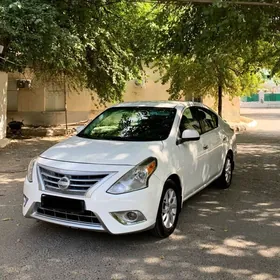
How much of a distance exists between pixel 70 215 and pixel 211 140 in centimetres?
286

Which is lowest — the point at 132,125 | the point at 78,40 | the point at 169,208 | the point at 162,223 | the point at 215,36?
the point at 162,223

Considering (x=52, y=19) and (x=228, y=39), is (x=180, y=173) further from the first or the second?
(x=52, y=19)

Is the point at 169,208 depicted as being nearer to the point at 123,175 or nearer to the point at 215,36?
the point at 123,175

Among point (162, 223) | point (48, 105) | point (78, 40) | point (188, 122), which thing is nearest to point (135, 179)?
point (162, 223)

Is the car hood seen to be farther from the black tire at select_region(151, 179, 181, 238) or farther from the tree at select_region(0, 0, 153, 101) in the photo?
the tree at select_region(0, 0, 153, 101)

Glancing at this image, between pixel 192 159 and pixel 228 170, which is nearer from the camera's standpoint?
pixel 192 159

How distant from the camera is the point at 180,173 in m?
4.83

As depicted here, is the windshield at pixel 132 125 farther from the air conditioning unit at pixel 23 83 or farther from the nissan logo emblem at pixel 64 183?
the air conditioning unit at pixel 23 83

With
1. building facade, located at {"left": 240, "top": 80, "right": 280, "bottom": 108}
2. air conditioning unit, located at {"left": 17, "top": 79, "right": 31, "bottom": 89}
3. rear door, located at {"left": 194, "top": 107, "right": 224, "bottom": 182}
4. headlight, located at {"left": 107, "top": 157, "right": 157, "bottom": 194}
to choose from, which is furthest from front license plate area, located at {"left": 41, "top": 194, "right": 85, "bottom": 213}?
building facade, located at {"left": 240, "top": 80, "right": 280, "bottom": 108}

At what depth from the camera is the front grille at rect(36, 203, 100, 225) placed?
13.2ft

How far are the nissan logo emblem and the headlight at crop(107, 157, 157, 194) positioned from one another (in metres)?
0.48

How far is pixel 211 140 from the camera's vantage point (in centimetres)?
609

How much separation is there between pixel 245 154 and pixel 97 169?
7622 millimetres

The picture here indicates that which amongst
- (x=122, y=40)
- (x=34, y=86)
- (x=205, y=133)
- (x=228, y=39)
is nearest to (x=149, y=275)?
(x=205, y=133)
